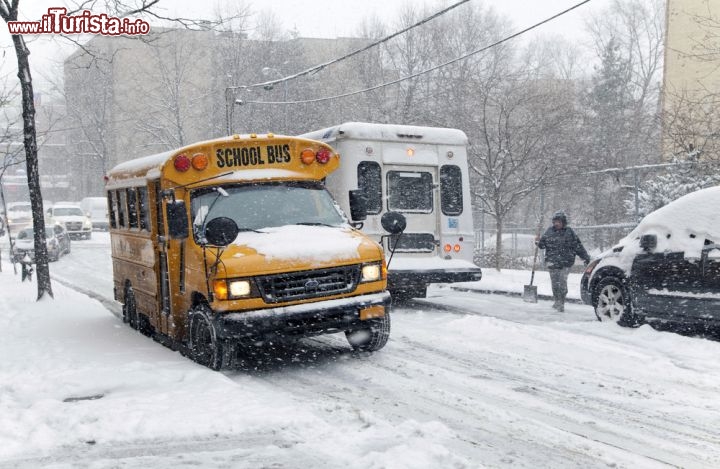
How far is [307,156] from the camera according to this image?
8.54m

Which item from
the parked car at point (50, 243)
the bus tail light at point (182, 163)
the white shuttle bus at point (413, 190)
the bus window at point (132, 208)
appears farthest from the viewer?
the parked car at point (50, 243)

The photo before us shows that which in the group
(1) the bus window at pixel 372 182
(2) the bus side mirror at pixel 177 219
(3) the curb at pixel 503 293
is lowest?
(3) the curb at pixel 503 293

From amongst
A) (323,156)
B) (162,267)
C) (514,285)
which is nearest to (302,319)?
(323,156)

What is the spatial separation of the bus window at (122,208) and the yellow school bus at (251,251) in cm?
116

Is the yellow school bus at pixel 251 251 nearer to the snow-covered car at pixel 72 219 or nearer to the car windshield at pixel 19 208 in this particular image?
the snow-covered car at pixel 72 219

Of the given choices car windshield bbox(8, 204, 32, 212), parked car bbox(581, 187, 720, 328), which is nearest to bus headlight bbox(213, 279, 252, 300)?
parked car bbox(581, 187, 720, 328)

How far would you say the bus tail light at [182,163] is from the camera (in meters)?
7.94

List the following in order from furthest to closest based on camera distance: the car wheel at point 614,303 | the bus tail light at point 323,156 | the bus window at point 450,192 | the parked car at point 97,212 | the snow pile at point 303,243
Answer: the parked car at point 97,212
the bus window at point 450,192
the car wheel at point 614,303
the bus tail light at point 323,156
the snow pile at point 303,243

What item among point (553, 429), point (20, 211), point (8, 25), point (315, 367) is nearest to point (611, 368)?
point (553, 429)

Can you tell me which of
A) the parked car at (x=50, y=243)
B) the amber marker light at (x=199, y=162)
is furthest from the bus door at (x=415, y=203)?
the parked car at (x=50, y=243)

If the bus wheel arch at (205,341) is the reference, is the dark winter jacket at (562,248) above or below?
above

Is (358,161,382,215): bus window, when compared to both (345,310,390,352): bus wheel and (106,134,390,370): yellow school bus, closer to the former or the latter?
(106,134,390,370): yellow school bus

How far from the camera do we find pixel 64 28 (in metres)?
14.4

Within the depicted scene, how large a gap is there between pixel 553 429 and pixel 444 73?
36.3 metres
